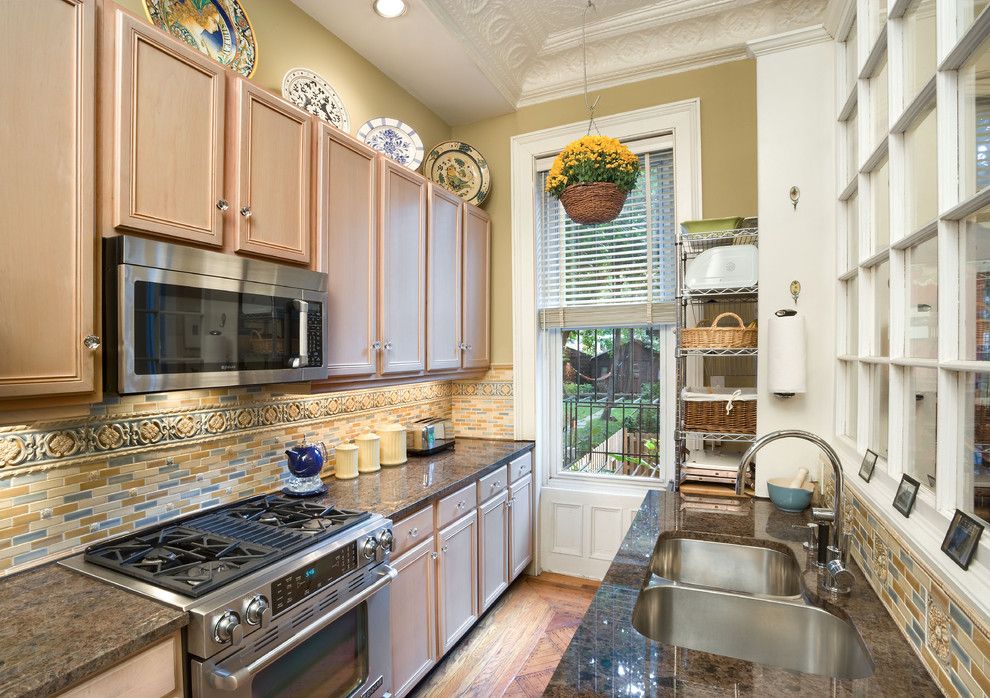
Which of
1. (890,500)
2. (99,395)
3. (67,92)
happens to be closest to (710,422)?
(890,500)

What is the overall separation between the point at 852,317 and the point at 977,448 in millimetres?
1157

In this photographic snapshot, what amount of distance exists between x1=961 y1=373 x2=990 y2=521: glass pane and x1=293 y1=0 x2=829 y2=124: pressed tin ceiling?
2229mm

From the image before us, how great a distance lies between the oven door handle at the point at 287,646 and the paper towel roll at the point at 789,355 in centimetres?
166

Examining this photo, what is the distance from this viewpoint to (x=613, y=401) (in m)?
3.27

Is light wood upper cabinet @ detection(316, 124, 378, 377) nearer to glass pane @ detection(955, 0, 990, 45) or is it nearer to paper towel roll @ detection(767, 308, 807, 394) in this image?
paper towel roll @ detection(767, 308, 807, 394)

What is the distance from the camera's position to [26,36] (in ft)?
3.88

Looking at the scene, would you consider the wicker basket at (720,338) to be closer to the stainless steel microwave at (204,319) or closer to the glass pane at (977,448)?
the glass pane at (977,448)

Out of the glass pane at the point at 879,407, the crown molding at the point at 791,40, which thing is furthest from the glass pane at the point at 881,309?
the crown molding at the point at 791,40

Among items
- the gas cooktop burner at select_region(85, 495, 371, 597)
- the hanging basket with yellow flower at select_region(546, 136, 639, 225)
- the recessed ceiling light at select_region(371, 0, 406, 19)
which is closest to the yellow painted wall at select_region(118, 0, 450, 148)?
the recessed ceiling light at select_region(371, 0, 406, 19)

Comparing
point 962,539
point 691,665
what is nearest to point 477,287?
point 691,665

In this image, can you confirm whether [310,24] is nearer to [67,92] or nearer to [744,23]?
[67,92]

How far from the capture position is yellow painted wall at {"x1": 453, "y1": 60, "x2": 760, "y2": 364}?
2.82 meters

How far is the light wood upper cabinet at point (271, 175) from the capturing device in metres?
1.70

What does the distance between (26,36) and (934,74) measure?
6.33 ft
